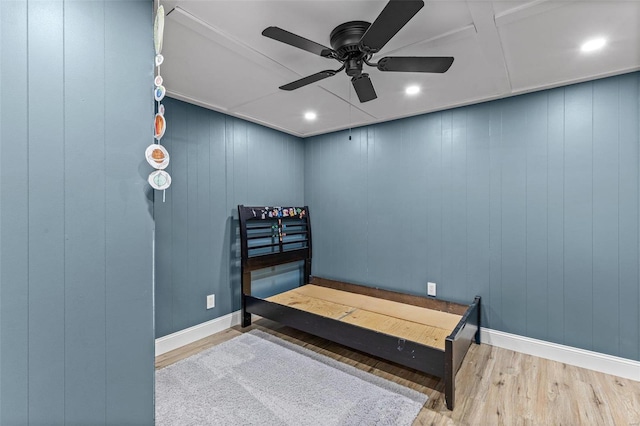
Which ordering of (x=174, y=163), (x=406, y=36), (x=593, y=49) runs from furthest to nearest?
(x=174, y=163) → (x=593, y=49) → (x=406, y=36)

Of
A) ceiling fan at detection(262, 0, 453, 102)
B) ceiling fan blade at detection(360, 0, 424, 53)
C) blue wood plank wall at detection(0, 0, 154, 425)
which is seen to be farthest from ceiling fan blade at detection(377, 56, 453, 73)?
blue wood plank wall at detection(0, 0, 154, 425)

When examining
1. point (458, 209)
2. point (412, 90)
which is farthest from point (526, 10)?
point (458, 209)

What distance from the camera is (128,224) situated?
118 centimetres

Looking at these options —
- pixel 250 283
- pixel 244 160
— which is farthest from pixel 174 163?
pixel 250 283

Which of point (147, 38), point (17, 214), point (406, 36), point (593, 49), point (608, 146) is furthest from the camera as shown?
point (608, 146)

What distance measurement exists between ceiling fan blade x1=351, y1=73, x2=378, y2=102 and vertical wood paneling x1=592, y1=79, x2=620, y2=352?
6.50 ft

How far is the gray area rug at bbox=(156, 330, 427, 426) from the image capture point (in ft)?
6.16

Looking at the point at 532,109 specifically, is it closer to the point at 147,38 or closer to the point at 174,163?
the point at 147,38

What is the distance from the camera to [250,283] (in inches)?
132

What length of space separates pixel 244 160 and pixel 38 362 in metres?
2.77

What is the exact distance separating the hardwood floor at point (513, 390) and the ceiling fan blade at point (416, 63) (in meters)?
2.22

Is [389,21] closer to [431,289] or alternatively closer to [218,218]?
[218,218]

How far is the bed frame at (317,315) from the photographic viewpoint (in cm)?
205

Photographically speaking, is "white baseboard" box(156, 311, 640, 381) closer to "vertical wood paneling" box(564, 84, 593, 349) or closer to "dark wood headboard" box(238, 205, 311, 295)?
"vertical wood paneling" box(564, 84, 593, 349)
